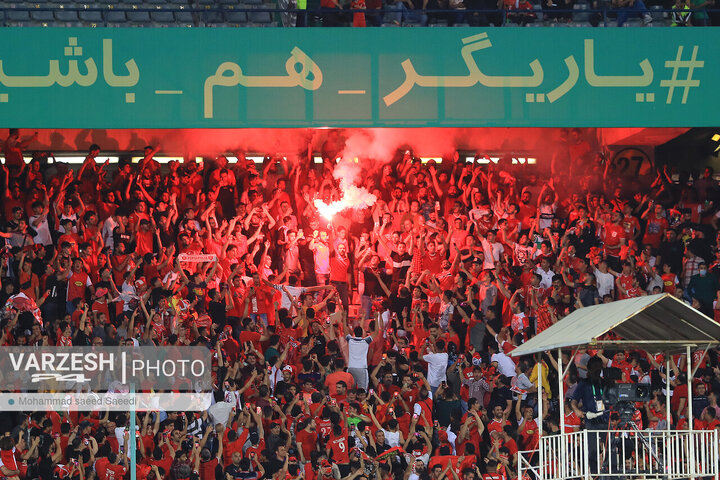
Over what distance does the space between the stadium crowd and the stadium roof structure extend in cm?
95

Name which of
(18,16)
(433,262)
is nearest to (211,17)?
(18,16)

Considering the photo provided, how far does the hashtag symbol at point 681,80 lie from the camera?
52.3 feet

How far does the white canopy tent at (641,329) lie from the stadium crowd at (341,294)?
934mm

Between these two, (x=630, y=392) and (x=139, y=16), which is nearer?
(x=630, y=392)

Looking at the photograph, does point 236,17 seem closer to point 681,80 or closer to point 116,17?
point 116,17

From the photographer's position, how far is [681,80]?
1597 centimetres

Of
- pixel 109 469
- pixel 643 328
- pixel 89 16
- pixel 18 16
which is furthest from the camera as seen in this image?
pixel 89 16

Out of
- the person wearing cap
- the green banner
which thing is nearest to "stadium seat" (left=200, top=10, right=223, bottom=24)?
the green banner

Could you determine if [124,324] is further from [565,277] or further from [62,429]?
[565,277]

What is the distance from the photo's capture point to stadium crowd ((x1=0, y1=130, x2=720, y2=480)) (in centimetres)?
1502

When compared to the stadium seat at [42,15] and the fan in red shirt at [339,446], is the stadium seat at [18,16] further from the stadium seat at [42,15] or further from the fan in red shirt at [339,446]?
the fan in red shirt at [339,446]

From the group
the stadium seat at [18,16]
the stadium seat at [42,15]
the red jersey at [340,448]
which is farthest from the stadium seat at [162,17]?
the red jersey at [340,448]

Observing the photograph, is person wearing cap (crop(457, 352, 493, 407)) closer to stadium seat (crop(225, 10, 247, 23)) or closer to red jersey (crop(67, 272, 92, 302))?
red jersey (crop(67, 272, 92, 302))

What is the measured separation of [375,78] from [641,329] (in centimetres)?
574
